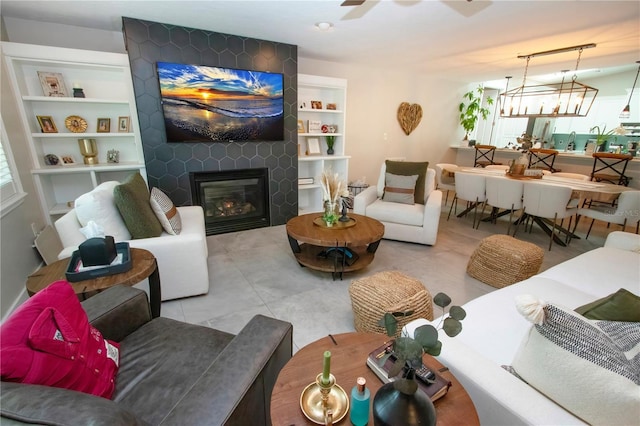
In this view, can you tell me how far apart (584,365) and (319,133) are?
393 centimetres

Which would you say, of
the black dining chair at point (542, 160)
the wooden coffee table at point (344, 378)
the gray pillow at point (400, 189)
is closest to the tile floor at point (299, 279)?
the gray pillow at point (400, 189)

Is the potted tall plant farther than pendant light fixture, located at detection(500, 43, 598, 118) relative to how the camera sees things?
Yes

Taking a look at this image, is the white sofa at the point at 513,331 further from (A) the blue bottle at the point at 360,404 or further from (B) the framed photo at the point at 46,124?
(B) the framed photo at the point at 46,124

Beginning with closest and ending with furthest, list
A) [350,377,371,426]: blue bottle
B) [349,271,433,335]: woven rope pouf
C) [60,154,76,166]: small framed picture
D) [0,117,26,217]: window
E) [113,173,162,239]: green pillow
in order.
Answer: [350,377,371,426]: blue bottle, [349,271,433,335]: woven rope pouf, [113,173,162,239]: green pillow, [0,117,26,217]: window, [60,154,76,166]: small framed picture

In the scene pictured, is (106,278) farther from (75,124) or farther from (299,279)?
(75,124)

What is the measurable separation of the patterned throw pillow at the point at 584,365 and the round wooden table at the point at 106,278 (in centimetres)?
175

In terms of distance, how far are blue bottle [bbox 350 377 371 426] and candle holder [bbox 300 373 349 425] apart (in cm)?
5

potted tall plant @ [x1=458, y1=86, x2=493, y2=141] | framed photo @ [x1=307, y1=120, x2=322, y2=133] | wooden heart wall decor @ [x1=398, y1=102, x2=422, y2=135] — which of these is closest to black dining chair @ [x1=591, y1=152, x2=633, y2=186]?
potted tall plant @ [x1=458, y1=86, x2=493, y2=141]

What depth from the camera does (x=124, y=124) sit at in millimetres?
3215

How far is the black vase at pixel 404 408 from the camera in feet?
2.35

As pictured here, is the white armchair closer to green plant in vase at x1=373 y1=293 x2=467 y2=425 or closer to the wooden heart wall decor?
the wooden heart wall decor

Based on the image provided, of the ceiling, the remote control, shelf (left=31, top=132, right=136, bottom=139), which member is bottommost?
the remote control

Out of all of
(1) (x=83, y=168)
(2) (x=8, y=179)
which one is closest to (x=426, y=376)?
(2) (x=8, y=179)

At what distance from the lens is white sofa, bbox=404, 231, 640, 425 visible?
2.81ft
